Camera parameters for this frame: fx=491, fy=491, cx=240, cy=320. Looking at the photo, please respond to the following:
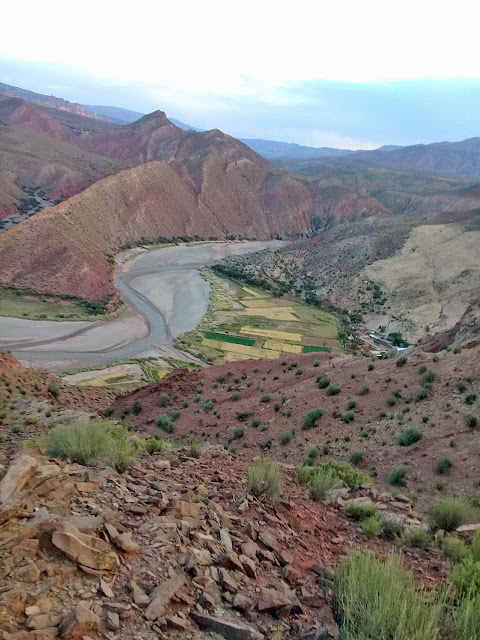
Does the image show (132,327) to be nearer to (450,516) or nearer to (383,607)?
(450,516)

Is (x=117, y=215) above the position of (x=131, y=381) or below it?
above

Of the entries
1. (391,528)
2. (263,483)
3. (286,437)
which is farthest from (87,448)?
(286,437)

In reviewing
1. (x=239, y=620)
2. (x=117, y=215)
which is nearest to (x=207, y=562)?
(x=239, y=620)

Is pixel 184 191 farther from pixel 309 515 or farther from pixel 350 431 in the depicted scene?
pixel 309 515

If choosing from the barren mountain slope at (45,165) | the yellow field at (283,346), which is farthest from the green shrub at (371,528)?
the barren mountain slope at (45,165)

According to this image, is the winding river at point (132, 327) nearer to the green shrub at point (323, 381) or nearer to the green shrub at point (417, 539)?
the green shrub at point (323, 381)

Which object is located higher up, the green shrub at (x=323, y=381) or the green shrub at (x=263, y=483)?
the green shrub at (x=263, y=483)
